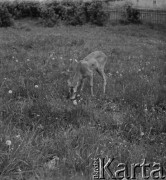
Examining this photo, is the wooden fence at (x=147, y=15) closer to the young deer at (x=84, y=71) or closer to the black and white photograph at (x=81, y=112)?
the black and white photograph at (x=81, y=112)

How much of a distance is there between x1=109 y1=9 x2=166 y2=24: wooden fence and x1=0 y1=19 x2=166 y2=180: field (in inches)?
495

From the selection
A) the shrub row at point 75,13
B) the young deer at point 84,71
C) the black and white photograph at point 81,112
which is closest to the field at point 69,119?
the black and white photograph at point 81,112

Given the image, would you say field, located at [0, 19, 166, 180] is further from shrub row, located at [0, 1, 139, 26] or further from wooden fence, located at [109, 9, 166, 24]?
wooden fence, located at [109, 9, 166, 24]

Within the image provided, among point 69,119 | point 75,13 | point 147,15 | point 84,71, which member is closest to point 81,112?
point 69,119

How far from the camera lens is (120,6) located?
23.9m

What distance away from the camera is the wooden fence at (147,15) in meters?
22.3

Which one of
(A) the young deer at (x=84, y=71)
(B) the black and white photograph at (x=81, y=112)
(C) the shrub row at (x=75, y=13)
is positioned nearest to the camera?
(B) the black and white photograph at (x=81, y=112)

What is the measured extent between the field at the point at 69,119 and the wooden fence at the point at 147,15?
12577mm

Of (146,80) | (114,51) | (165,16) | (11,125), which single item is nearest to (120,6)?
(165,16)

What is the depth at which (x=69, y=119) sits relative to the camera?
226 inches

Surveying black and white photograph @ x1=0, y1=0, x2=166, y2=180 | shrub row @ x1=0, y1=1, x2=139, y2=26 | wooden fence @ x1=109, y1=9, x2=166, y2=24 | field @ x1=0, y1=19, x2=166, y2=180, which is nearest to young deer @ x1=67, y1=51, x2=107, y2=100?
black and white photograph @ x1=0, y1=0, x2=166, y2=180

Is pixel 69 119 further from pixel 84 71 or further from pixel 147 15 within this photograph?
pixel 147 15

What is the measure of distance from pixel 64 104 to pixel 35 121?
0.87 metres

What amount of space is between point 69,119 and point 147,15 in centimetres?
1867
